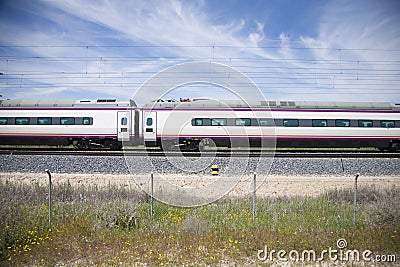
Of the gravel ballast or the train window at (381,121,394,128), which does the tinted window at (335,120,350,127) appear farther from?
the gravel ballast

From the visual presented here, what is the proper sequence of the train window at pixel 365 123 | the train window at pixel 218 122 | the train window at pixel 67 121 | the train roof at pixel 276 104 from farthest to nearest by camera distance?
the train window at pixel 365 123
the train window at pixel 67 121
the train roof at pixel 276 104
the train window at pixel 218 122

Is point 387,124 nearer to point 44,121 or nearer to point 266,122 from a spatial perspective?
point 266,122

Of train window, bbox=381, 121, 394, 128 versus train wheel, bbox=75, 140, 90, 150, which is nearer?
train wheel, bbox=75, 140, 90, 150

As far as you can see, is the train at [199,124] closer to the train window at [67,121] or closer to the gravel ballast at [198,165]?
the train window at [67,121]

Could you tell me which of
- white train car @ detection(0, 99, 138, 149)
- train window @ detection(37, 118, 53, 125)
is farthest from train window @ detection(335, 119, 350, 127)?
train window @ detection(37, 118, 53, 125)

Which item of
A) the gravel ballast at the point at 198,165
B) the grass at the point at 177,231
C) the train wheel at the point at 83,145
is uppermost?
the train wheel at the point at 83,145

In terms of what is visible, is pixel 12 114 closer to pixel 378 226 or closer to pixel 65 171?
pixel 65 171

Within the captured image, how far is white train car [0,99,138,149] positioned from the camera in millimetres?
19984

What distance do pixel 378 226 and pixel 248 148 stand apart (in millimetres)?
Answer: 13585

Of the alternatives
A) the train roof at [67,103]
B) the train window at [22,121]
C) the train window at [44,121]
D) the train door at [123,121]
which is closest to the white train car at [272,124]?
the train door at [123,121]

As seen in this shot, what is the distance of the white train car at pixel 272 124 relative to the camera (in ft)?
63.7

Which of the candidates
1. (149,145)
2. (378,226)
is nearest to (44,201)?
(378,226)

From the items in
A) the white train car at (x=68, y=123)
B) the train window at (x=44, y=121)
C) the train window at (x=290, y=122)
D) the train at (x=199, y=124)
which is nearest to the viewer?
the train at (x=199, y=124)

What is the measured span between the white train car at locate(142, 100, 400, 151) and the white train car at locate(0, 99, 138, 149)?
1813 mm
